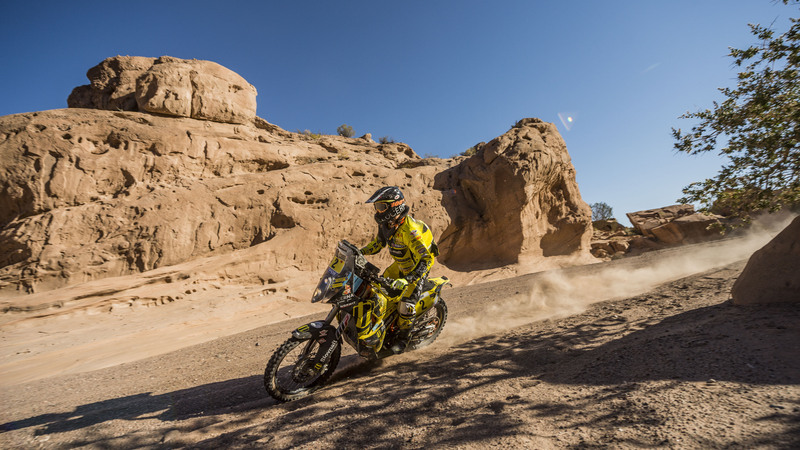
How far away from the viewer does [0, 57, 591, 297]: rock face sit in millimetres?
12812

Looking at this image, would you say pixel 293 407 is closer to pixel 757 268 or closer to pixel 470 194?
pixel 757 268

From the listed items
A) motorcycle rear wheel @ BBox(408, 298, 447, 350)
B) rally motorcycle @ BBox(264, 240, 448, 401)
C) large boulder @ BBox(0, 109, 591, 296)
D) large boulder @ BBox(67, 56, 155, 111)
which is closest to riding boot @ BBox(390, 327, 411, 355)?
motorcycle rear wheel @ BBox(408, 298, 447, 350)

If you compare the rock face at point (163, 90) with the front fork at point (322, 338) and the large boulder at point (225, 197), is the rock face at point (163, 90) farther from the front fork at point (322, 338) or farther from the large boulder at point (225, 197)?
the front fork at point (322, 338)

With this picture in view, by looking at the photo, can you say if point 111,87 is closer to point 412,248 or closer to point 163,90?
point 163,90

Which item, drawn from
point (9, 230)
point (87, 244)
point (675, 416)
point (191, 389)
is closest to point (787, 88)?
point (675, 416)

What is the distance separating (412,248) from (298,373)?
78.5 inches

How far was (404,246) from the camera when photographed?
459cm

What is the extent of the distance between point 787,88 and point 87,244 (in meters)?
18.9

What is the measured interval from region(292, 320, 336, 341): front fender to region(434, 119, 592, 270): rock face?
15077 millimetres

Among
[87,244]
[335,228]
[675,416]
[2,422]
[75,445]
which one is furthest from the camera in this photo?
[335,228]

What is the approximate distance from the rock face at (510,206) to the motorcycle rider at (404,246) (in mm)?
14178

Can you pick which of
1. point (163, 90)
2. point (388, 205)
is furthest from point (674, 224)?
point (163, 90)

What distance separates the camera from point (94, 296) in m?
10.7

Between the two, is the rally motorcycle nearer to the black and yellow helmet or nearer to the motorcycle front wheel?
the motorcycle front wheel
